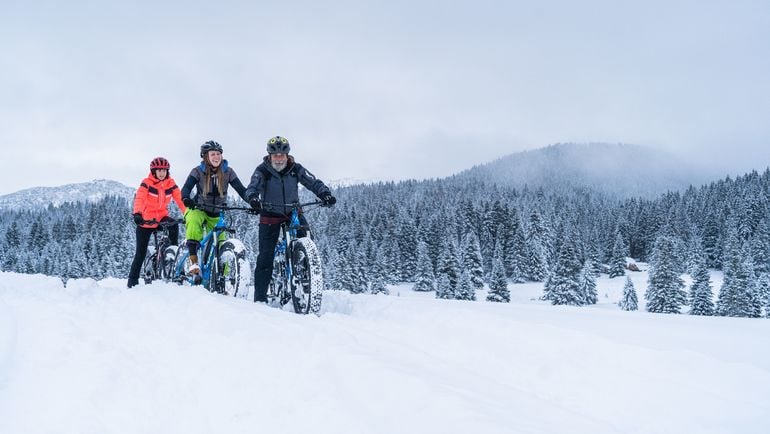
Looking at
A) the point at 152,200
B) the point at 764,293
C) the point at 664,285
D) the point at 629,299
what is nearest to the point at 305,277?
the point at 152,200

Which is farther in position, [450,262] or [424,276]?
[424,276]

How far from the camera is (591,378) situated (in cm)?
409

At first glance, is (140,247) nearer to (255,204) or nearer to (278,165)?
(278,165)

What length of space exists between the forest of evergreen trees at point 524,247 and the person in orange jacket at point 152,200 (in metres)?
44.5

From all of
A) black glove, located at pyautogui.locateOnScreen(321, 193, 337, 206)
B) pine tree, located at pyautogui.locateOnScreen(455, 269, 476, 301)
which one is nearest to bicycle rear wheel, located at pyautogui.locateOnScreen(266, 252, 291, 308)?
black glove, located at pyautogui.locateOnScreen(321, 193, 337, 206)

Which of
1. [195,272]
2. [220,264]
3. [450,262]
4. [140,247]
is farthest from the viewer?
[450,262]

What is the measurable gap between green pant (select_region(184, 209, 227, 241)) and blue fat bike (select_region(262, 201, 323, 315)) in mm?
2000

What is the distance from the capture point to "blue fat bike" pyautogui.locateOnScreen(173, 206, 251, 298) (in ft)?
25.3

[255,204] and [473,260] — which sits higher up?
[255,204]

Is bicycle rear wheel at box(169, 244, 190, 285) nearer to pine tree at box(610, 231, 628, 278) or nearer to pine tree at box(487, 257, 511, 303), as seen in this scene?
pine tree at box(487, 257, 511, 303)

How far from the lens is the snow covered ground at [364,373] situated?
293 centimetres

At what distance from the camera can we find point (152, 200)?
375 inches

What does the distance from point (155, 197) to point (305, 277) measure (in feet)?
16.5

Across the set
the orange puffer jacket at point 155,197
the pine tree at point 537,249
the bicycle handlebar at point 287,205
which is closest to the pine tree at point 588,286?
the pine tree at point 537,249
